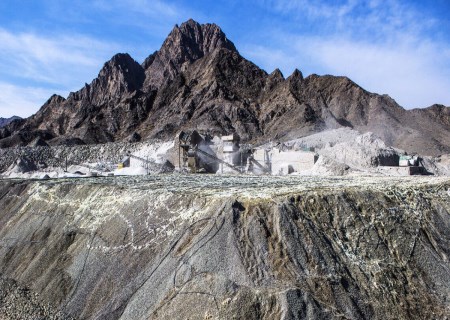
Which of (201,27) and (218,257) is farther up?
(201,27)

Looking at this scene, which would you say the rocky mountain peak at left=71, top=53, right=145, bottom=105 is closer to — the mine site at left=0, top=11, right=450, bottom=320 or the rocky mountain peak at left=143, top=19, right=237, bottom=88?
the rocky mountain peak at left=143, top=19, right=237, bottom=88

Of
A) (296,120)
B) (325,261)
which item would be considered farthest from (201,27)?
(325,261)

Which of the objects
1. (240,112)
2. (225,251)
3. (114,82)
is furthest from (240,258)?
(114,82)

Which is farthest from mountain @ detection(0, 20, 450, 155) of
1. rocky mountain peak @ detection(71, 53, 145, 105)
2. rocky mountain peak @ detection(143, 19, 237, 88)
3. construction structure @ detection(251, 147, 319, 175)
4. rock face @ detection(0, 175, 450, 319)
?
rock face @ detection(0, 175, 450, 319)

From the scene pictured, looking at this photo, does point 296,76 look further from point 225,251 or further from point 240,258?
point 240,258

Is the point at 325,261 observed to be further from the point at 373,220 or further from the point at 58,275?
the point at 58,275
